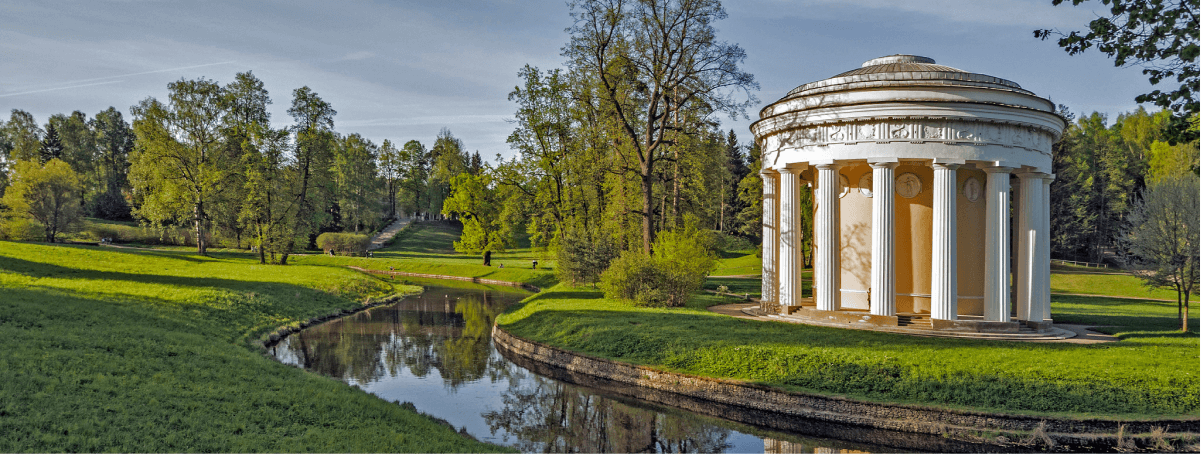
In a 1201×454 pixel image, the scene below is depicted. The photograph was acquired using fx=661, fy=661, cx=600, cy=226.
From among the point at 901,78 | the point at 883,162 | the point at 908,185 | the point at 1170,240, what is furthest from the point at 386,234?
the point at 1170,240

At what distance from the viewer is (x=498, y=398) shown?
14.1m

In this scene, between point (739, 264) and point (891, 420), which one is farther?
point (739, 264)

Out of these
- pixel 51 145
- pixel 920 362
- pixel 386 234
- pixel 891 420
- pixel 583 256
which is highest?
pixel 51 145

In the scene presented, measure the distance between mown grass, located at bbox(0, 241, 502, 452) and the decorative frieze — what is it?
40.8 ft

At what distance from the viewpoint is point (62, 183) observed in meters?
42.2

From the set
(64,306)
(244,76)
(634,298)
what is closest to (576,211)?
(634,298)

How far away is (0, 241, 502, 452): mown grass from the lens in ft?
26.0

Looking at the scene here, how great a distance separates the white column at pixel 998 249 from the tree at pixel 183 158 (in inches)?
1661

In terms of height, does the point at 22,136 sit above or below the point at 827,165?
above

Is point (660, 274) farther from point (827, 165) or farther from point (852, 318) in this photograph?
point (827, 165)

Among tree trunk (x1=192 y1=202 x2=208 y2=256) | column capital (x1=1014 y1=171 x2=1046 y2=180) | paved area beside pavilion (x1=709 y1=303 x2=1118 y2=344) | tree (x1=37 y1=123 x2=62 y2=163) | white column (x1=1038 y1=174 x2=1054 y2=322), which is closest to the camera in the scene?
paved area beside pavilion (x1=709 y1=303 x2=1118 y2=344)

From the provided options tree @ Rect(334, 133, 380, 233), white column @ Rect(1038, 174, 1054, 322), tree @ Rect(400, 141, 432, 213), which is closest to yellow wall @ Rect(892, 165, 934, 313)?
white column @ Rect(1038, 174, 1054, 322)

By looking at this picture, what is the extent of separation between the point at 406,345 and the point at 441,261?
31.1 meters

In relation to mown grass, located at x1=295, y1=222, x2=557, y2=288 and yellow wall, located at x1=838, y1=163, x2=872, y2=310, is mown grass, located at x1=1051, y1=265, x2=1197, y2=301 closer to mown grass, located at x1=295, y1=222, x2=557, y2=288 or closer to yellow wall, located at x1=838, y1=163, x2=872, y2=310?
yellow wall, located at x1=838, y1=163, x2=872, y2=310
